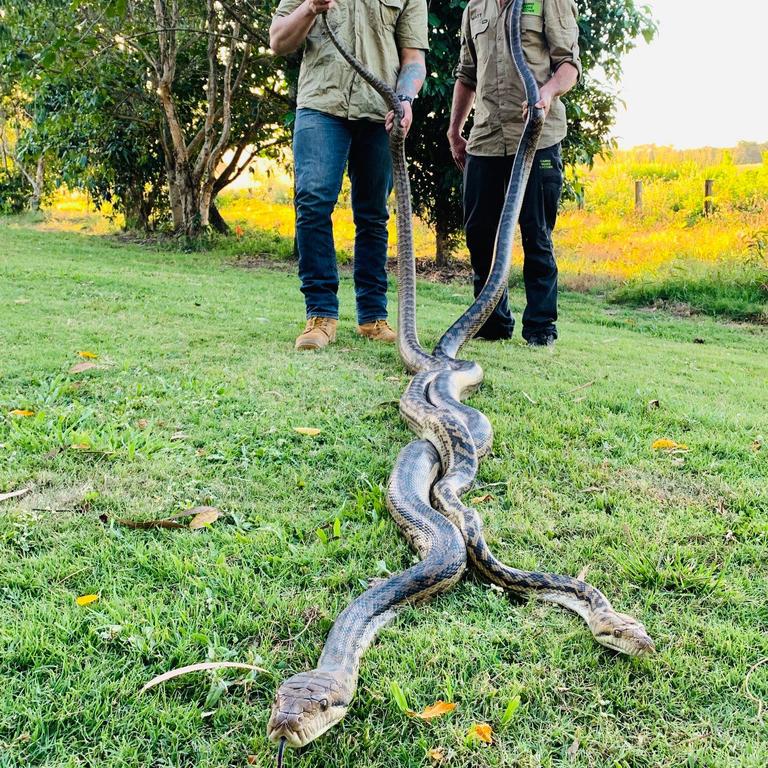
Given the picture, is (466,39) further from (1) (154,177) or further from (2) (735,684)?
(1) (154,177)

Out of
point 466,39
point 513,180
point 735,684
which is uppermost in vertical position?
point 466,39

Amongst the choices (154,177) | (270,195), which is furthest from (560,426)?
(270,195)

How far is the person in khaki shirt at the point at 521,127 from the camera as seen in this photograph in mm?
4918

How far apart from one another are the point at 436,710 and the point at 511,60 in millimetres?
4730

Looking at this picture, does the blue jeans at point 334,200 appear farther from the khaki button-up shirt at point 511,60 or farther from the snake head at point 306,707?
the snake head at point 306,707

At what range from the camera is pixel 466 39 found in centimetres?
530

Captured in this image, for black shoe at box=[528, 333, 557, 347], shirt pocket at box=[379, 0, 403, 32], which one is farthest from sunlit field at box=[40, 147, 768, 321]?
shirt pocket at box=[379, 0, 403, 32]

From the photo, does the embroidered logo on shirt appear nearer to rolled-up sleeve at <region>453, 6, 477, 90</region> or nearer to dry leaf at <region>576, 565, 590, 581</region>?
rolled-up sleeve at <region>453, 6, 477, 90</region>

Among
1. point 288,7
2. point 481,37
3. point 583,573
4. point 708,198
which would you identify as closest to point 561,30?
point 481,37

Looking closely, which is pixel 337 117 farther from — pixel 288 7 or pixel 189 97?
pixel 189 97

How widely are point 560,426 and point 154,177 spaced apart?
13953 millimetres

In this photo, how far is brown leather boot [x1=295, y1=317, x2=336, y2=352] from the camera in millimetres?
4812

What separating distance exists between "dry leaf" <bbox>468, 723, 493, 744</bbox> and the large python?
0.99 ft

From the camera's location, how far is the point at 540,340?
5.47m
